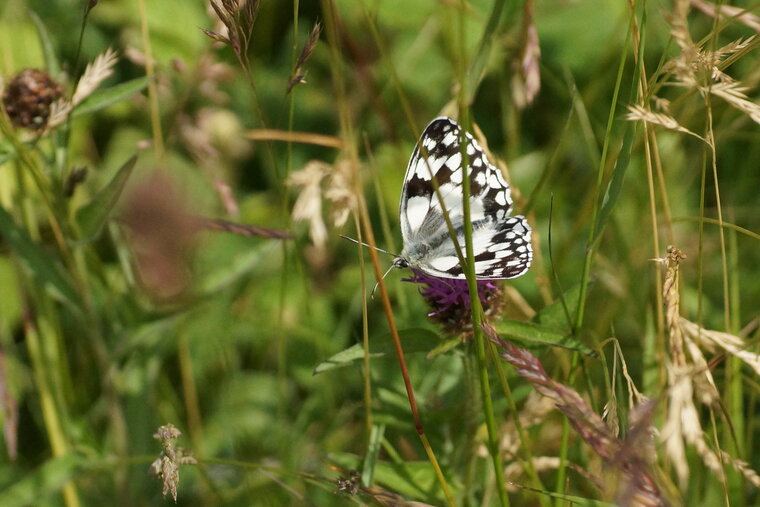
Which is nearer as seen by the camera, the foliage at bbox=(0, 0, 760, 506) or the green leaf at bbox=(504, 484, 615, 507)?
the green leaf at bbox=(504, 484, 615, 507)

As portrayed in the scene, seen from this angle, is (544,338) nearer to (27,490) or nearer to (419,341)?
(419,341)

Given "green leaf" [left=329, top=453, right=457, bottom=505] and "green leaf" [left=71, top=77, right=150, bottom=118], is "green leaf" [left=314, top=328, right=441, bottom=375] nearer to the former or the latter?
"green leaf" [left=329, top=453, right=457, bottom=505]

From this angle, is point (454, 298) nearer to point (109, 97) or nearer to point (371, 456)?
point (371, 456)

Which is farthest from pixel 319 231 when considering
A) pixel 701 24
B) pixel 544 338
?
pixel 701 24

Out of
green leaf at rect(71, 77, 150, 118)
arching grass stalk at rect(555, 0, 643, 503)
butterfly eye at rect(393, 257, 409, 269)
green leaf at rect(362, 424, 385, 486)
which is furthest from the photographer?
green leaf at rect(71, 77, 150, 118)

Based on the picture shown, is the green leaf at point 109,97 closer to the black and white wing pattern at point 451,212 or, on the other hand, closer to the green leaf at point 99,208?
the green leaf at point 99,208

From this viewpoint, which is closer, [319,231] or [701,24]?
[319,231]

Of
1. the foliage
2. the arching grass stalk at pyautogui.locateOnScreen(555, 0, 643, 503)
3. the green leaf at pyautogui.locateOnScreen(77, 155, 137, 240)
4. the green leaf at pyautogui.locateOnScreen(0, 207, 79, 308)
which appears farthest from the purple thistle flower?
the green leaf at pyautogui.locateOnScreen(0, 207, 79, 308)

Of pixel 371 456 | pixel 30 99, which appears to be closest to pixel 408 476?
pixel 371 456
